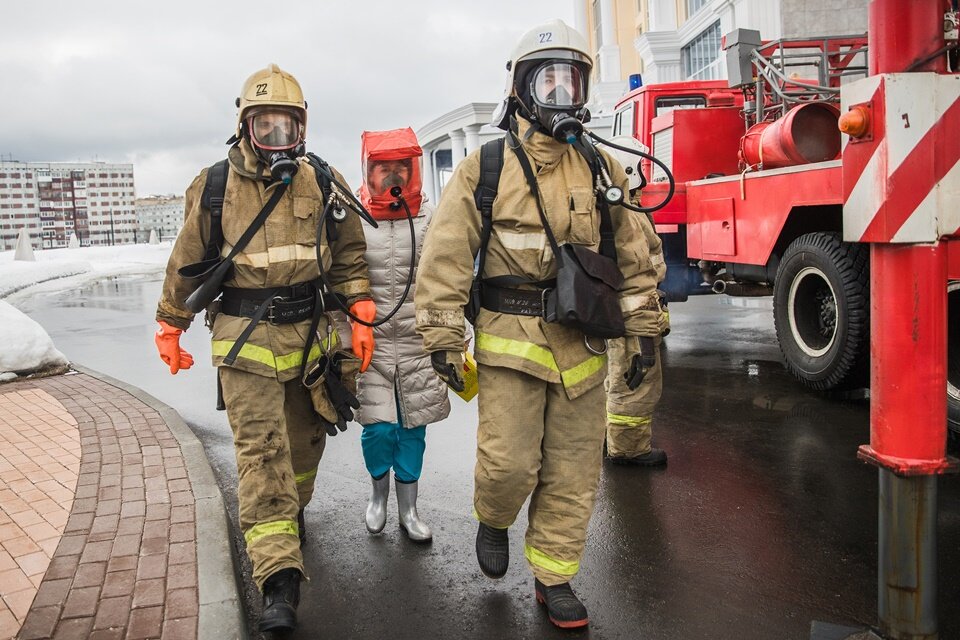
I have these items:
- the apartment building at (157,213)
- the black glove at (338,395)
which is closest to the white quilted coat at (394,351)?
the black glove at (338,395)

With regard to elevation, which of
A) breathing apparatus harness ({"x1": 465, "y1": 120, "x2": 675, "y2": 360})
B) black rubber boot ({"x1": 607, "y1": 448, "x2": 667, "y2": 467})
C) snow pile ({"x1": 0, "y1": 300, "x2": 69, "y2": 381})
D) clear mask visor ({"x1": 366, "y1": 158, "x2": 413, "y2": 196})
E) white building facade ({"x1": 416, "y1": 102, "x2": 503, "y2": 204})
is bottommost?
black rubber boot ({"x1": 607, "y1": 448, "x2": 667, "y2": 467})

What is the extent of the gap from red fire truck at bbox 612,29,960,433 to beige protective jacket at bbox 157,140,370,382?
10.1 feet

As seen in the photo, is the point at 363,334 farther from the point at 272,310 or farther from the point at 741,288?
the point at 741,288

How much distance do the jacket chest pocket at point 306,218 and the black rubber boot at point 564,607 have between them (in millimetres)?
1635

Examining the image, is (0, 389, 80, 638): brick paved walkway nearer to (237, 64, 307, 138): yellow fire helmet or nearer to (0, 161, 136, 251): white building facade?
(237, 64, 307, 138): yellow fire helmet

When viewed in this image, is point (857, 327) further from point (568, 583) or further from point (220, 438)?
point (220, 438)

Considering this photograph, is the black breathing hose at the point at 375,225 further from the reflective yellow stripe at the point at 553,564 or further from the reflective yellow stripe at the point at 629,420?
the reflective yellow stripe at the point at 629,420

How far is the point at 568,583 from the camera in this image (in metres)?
3.13

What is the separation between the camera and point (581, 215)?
3.13 metres

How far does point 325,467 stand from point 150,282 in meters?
18.3

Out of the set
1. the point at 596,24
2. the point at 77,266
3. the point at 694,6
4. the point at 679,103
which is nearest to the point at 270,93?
the point at 679,103

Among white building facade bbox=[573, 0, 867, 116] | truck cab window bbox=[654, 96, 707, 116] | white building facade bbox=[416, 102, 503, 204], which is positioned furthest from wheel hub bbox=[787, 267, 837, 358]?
white building facade bbox=[416, 102, 503, 204]

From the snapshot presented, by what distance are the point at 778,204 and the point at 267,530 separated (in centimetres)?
442

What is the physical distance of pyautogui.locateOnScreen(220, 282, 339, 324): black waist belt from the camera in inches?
131
